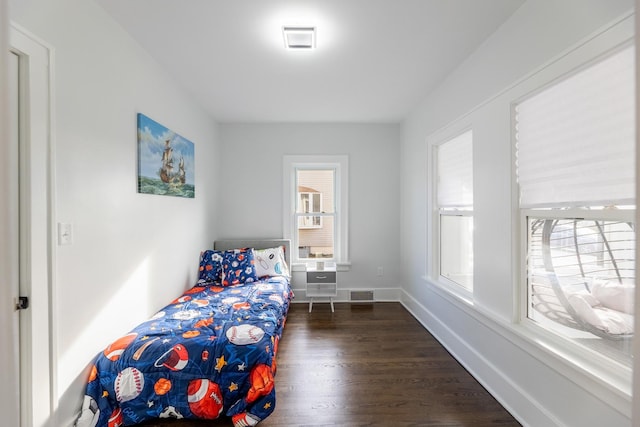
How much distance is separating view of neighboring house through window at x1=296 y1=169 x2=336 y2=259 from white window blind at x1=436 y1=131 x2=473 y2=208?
5.39ft

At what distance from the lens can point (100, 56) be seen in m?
1.81

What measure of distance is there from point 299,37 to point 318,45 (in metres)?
0.18

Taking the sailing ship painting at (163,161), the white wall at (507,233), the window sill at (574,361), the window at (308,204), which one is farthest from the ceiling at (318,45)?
the window sill at (574,361)

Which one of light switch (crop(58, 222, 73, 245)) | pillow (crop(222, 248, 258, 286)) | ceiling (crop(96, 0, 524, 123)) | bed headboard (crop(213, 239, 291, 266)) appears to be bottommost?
pillow (crop(222, 248, 258, 286))

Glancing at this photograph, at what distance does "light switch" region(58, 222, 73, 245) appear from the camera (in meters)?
1.52

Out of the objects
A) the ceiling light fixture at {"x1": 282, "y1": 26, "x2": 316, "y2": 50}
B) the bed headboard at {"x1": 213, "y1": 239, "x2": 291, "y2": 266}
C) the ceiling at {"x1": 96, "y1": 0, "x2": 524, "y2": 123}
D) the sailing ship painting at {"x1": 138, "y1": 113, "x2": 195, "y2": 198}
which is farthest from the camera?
the bed headboard at {"x1": 213, "y1": 239, "x2": 291, "y2": 266}

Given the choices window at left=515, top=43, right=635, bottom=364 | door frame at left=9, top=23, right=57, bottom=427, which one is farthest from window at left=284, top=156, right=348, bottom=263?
door frame at left=9, top=23, right=57, bottom=427

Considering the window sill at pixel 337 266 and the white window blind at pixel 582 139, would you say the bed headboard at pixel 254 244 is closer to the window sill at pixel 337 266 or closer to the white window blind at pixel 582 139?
the window sill at pixel 337 266

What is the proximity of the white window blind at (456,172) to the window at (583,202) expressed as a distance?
669 millimetres

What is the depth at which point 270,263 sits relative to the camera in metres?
3.66

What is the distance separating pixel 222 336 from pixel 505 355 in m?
1.86

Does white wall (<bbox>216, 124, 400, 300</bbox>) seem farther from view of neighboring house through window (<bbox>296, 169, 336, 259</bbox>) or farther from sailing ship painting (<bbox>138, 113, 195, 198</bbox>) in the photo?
sailing ship painting (<bbox>138, 113, 195, 198</bbox>)

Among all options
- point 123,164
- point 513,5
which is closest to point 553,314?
point 513,5

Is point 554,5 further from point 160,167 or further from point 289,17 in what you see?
point 160,167
